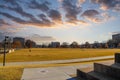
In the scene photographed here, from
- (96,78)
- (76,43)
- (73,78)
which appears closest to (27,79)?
(73,78)

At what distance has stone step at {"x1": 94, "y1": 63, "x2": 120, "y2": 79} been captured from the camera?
5725 mm

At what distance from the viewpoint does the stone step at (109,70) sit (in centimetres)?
572

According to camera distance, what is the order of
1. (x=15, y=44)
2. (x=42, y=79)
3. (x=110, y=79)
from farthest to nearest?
(x=15, y=44) < (x=42, y=79) < (x=110, y=79)

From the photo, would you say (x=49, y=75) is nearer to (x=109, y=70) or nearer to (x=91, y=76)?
(x=91, y=76)

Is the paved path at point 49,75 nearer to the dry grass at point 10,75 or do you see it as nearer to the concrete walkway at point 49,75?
the concrete walkway at point 49,75

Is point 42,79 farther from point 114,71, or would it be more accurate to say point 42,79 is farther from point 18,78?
point 114,71

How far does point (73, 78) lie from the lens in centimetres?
772

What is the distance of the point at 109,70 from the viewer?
Answer: 6184mm

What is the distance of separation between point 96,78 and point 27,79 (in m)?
3.72

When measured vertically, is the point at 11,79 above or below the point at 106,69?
below

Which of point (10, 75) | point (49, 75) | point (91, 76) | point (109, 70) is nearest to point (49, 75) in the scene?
point (49, 75)

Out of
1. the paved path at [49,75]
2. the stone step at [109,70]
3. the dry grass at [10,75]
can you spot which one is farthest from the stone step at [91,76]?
the dry grass at [10,75]

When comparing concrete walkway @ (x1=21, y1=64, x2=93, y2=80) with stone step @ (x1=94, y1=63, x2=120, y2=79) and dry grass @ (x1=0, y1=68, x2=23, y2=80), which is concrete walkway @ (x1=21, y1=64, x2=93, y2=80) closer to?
dry grass @ (x1=0, y1=68, x2=23, y2=80)

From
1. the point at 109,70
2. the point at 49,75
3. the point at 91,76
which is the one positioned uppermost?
the point at 109,70
